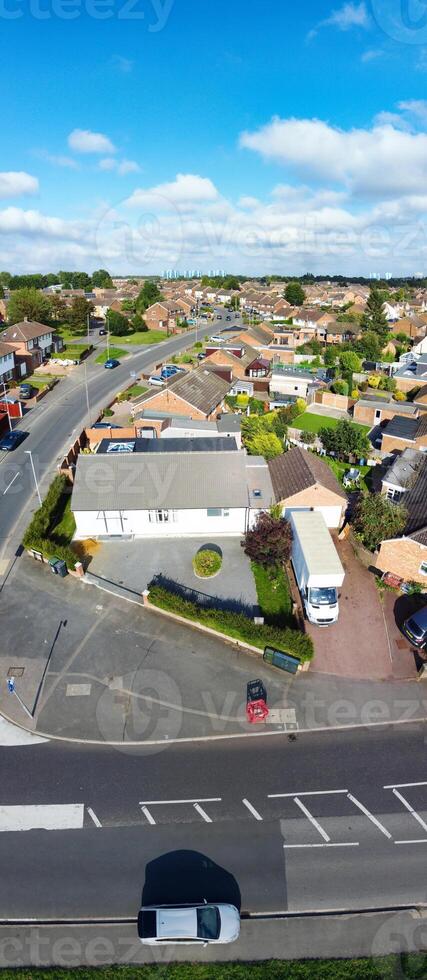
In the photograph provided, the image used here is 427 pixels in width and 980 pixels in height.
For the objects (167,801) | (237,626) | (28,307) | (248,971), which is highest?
(28,307)

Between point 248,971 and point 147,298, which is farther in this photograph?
point 147,298

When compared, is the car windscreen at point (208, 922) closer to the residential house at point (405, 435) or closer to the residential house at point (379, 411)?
the residential house at point (405, 435)

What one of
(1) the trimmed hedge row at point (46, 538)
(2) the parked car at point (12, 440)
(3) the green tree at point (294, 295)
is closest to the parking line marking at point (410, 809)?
(1) the trimmed hedge row at point (46, 538)

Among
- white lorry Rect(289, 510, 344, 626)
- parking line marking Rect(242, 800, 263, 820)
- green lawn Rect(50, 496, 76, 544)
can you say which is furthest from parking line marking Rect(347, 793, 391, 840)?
green lawn Rect(50, 496, 76, 544)

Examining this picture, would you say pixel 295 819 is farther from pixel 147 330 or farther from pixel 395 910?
pixel 147 330

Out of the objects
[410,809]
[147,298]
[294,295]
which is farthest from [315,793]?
[294,295]

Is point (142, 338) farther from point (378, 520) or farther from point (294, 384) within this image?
point (378, 520)

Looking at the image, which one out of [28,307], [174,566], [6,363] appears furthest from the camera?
[28,307]
